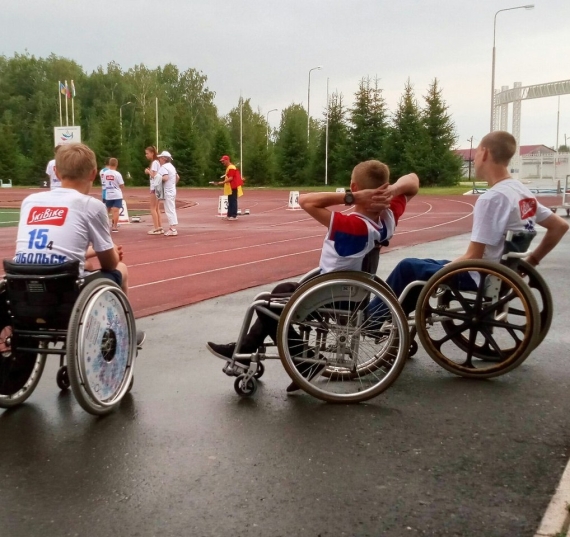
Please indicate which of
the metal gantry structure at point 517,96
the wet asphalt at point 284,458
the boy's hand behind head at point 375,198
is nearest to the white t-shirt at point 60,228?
the wet asphalt at point 284,458

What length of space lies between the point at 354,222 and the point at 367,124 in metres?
59.5

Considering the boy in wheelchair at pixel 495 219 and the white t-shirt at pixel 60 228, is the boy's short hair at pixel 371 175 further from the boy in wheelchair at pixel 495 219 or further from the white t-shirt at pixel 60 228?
the white t-shirt at pixel 60 228

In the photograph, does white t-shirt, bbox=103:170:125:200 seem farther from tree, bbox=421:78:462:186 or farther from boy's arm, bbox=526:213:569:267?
tree, bbox=421:78:462:186

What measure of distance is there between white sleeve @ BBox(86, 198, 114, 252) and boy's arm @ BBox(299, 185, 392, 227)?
1.13 metres

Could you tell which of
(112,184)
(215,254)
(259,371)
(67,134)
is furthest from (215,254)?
(67,134)

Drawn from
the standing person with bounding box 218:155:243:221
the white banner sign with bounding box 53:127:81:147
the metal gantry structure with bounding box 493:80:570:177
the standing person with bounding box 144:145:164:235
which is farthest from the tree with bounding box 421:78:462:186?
the standing person with bounding box 144:145:164:235

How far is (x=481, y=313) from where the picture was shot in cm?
466

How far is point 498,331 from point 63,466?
3.22 m

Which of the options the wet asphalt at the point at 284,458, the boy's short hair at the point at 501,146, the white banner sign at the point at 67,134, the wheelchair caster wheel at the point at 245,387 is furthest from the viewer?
the white banner sign at the point at 67,134

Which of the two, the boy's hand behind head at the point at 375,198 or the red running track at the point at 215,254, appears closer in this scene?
the boy's hand behind head at the point at 375,198

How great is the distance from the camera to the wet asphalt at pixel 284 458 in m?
2.83

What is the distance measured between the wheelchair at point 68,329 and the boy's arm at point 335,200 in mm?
1201

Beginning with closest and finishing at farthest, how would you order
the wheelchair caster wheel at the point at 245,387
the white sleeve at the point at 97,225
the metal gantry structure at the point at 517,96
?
the white sleeve at the point at 97,225 → the wheelchair caster wheel at the point at 245,387 → the metal gantry structure at the point at 517,96

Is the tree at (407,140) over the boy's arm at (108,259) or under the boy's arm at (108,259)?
over
